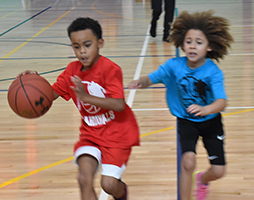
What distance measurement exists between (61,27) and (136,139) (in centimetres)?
832

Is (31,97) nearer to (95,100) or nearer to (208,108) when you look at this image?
(95,100)

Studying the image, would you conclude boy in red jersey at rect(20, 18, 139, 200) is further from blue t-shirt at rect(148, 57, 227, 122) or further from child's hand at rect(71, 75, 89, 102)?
blue t-shirt at rect(148, 57, 227, 122)

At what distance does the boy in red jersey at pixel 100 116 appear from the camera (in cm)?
223

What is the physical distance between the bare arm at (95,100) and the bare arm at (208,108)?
0.38 metres

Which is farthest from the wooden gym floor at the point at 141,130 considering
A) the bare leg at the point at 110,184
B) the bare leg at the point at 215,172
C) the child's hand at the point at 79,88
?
the child's hand at the point at 79,88

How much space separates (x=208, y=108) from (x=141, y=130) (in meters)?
1.76

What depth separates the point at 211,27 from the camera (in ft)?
8.09

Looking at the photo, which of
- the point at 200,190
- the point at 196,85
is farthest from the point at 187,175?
the point at 196,85

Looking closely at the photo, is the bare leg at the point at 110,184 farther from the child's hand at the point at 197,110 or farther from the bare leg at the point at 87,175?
the child's hand at the point at 197,110

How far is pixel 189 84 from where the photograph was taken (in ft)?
7.93

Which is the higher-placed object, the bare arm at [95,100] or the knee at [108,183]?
the bare arm at [95,100]

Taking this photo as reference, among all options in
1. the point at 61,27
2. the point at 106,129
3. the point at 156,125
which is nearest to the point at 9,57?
the point at 61,27

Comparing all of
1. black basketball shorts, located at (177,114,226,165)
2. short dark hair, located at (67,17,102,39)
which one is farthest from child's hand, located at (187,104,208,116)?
short dark hair, located at (67,17,102,39)

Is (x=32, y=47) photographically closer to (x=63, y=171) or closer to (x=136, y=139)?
(x=63, y=171)
